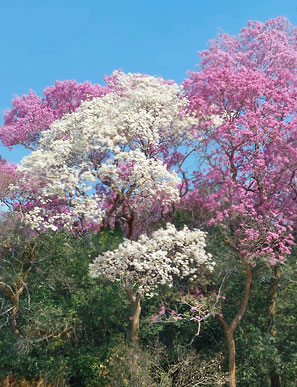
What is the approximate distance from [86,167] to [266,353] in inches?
271

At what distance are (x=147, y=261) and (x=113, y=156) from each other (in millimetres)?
3026

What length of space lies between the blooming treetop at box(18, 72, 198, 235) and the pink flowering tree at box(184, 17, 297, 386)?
3.61 feet

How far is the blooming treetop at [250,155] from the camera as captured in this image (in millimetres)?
12828

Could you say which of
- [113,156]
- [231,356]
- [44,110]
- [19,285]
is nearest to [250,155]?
[113,156]

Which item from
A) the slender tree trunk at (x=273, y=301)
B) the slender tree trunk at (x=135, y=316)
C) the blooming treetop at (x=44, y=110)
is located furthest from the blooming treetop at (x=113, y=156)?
the blooming treetop at (x=44, y=110)

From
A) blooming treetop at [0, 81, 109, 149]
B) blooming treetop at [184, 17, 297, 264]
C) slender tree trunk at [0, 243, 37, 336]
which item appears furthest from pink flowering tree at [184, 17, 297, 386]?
blooming treetop at [0, 81, 109, 149]

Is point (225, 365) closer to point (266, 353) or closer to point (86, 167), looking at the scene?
point (266, 353)

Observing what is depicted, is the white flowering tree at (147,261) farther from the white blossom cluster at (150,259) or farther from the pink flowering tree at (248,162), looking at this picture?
the pink flowering tree at (248,162)

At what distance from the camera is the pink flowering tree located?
41.0 feet

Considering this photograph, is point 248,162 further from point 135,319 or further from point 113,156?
point 135,319

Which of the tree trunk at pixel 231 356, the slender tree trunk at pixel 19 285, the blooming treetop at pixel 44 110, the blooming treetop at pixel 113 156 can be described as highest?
the blooming treetop at pixel 44 110

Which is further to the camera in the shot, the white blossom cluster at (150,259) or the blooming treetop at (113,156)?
the blooming treetop at (113,156)

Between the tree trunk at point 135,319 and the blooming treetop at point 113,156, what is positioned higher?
the blooming treetop at point 113,156

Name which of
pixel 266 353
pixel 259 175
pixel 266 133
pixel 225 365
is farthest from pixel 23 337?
pixel 266 133
